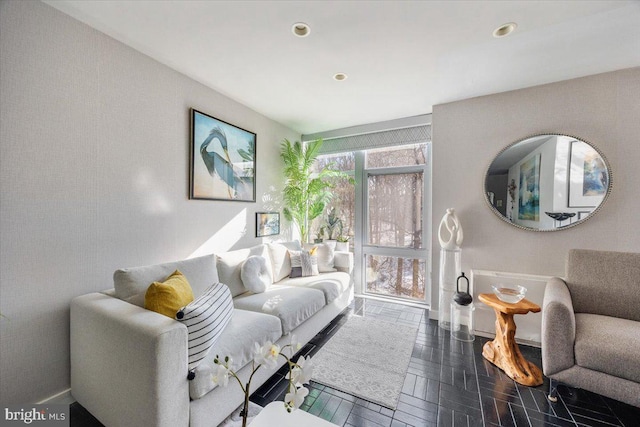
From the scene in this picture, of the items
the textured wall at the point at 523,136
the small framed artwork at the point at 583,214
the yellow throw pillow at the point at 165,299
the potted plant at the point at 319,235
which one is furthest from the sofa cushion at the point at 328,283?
the small framed artwork at the point at 583,214

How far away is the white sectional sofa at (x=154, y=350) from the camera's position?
1220mm

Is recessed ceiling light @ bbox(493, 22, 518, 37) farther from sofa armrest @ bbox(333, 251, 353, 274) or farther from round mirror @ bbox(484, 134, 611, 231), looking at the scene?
sofa armrest @ bbox(333, 251, 353, 274)

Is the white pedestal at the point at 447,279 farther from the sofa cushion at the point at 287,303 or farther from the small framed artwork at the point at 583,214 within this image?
the sofa cushion at the point at 287,303

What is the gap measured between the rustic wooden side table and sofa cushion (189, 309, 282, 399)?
1.83 meters

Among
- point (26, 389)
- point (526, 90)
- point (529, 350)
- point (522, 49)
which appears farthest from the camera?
point (526, 90)

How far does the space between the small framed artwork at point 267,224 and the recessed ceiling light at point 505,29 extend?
2.91 meters

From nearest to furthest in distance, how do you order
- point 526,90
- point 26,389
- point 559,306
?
point 26,389, point 559,306, point 526,90

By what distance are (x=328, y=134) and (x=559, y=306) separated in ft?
11.0

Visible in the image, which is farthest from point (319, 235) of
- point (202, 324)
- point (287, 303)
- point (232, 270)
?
point (202, 324)

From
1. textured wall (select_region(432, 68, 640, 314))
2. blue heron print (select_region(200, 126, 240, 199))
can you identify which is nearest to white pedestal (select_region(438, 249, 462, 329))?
textured wall (select_region(432, 68, 640, 314))

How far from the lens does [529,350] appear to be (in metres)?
2.45

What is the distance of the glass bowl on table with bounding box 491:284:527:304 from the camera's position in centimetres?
214

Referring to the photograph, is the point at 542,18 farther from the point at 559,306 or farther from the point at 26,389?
the point at 26,389

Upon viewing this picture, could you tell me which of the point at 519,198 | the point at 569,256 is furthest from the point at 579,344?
the point at 519,198
